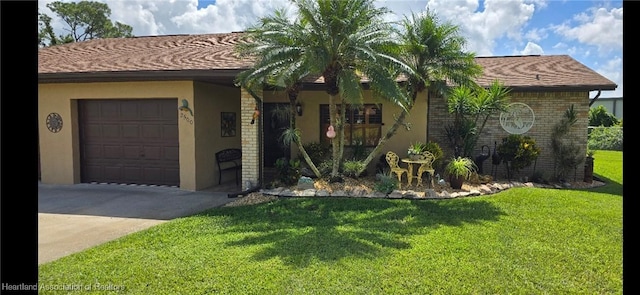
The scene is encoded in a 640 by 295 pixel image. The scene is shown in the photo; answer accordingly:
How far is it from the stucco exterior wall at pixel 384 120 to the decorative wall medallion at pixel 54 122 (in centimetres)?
553

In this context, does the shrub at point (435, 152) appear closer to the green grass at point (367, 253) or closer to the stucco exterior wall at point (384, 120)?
the stucco exterior wall at point (384, 120)

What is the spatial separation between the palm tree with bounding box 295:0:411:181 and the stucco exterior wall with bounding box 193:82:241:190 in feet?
10.4

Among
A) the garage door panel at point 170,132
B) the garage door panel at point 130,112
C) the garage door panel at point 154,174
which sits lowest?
the garage door panel at point 154,174

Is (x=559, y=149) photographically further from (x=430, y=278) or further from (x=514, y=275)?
(x=430, y=278)

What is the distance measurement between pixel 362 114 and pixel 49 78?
8.17m

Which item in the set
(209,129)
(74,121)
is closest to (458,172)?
(209,129)

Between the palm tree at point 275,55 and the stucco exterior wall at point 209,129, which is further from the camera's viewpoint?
the stucco exterior wall at point 209,129

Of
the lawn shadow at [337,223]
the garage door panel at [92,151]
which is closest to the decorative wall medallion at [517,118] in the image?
the lawn shadow at [337,223]

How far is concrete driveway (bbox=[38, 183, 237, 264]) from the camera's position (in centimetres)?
535

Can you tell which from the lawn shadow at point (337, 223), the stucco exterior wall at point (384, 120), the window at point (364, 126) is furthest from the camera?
the window at point (364, 126)

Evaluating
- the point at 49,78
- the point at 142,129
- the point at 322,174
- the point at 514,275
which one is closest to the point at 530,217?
the point at 514,275

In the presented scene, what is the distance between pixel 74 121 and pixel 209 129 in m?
3.60

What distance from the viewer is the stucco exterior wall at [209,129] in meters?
9.11

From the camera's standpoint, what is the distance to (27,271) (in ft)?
10.9
